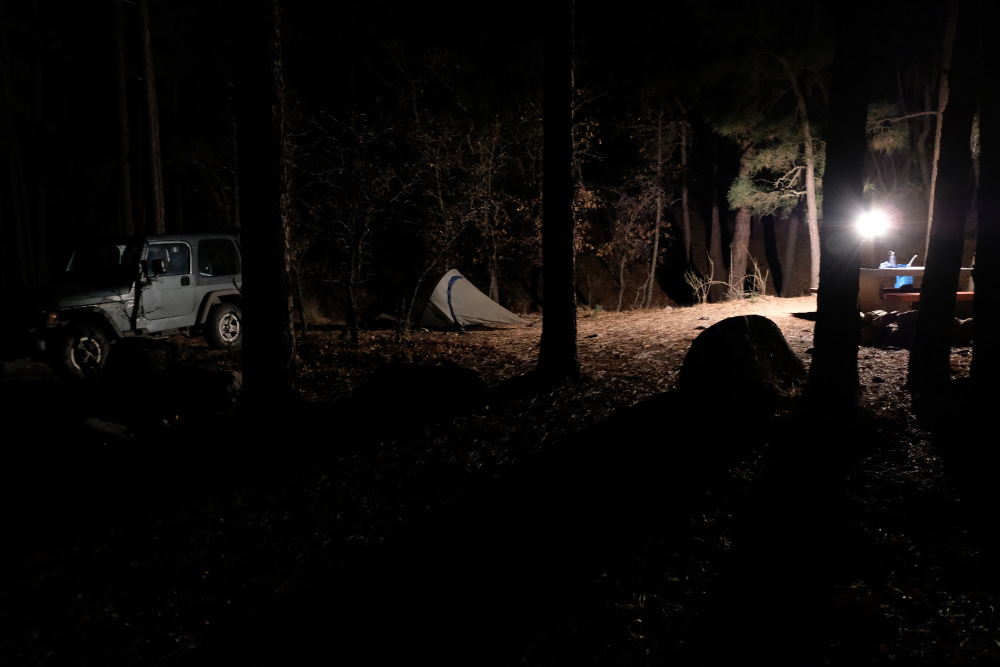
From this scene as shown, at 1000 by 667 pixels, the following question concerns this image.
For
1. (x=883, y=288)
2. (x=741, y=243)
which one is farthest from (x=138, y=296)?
(x=741, y=243)

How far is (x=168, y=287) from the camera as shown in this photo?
30.7 ft

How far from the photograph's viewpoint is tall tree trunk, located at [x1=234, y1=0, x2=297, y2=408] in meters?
5.07

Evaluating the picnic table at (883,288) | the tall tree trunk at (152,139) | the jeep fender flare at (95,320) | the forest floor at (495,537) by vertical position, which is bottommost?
the forest floor at (495,537)

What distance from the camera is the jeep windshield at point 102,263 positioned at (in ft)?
29.3

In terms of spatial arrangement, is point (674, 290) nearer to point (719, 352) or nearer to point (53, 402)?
point (719, 352)

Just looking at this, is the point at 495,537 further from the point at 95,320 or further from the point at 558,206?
the point at 95,320

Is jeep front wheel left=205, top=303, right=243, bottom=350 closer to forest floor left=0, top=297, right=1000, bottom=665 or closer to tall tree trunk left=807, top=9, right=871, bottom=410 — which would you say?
forest floor left=0, top=297, right=1000, bottom=665

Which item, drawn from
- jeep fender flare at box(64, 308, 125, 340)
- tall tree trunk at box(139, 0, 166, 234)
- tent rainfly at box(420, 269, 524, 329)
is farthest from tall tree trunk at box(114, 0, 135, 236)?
tent rainfly at box(420, 269, 524, 329)

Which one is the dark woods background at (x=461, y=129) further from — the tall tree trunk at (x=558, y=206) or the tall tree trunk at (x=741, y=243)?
the tall tree trunk at (x=558, y=206)

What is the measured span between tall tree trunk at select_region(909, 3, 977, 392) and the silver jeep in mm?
7714

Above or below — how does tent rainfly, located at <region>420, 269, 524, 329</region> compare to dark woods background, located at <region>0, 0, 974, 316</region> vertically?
below

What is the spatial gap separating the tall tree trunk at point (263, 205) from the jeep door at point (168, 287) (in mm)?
4700

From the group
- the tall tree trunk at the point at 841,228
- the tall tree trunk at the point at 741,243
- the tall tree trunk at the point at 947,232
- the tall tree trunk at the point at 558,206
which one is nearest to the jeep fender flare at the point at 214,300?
the tall tree trunk at the point at 558,206

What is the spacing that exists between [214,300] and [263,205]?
5.55m
